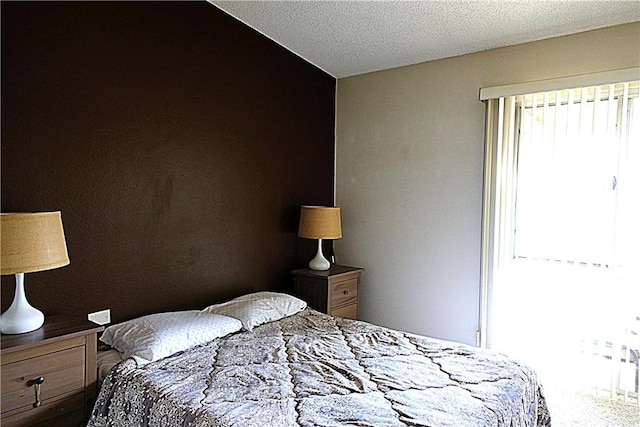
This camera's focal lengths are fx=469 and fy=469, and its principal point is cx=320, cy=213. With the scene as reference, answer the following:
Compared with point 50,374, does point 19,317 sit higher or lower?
higher

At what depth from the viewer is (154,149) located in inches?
111

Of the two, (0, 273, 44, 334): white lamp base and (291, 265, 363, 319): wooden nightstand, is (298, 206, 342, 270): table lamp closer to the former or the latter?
(291, 265, 363, 319): wooden nightstand

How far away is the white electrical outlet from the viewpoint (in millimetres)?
2566

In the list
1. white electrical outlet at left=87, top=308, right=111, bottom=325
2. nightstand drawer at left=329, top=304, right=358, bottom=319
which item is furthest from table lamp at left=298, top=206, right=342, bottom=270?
white electrical outlet at left=87, top=308, right=111, bottom=325

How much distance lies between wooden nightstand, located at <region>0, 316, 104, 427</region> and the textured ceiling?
220 cm

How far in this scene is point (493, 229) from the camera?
10.7ft

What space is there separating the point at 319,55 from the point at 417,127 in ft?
3.17

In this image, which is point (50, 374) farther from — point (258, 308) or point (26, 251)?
point (258, 308)

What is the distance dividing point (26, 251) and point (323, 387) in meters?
1.34

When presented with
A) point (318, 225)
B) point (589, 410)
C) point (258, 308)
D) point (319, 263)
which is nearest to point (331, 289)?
point (319, 263)

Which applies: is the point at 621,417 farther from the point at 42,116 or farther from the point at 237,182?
the point at 42,116

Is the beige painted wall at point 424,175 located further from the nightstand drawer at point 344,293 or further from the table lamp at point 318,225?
the table lamp at point 318,225

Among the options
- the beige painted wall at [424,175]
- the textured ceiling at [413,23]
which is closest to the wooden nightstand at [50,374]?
the textured ceiling at [413,23]

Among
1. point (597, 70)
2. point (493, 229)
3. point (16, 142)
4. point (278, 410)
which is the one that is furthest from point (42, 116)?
point (597, 70)
